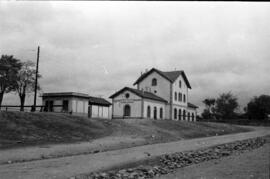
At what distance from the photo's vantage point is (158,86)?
59656mm

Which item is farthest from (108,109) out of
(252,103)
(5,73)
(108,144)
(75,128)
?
(252,103)

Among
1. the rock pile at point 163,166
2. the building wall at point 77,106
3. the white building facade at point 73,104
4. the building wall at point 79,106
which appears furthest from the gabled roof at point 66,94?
the rock pile at point 163,166

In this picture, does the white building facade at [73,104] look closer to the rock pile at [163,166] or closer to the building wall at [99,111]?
the building wall at [99,111]

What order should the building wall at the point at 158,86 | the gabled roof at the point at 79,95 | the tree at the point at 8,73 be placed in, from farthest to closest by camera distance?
1. the building wall at the point at 158,86
2. the tree at the point at 8,73
3. the gabled roof at the point at 79,95

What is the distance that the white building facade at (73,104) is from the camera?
44.0 metres

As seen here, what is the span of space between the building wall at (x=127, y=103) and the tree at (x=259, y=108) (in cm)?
5656

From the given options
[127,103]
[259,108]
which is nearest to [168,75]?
[127,103]

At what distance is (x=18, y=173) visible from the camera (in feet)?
40.0

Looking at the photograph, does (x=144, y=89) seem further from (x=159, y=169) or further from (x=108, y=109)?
(x=159, y=169)

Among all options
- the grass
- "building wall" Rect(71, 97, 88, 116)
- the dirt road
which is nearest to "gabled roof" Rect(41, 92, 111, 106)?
"building wall" Rect(71, 97, 88, 116)

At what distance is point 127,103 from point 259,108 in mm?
58195

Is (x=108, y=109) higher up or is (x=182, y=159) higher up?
(x=108, y=109)

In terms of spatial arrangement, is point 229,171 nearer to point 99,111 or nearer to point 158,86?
point 99,111

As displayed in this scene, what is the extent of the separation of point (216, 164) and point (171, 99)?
43405mm
